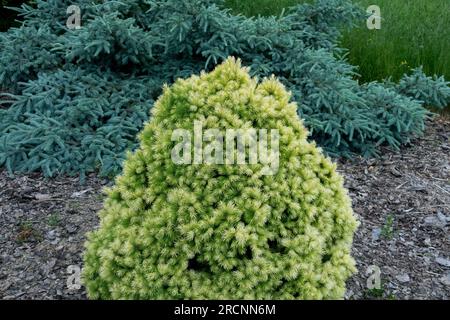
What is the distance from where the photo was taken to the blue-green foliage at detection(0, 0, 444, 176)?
440cm

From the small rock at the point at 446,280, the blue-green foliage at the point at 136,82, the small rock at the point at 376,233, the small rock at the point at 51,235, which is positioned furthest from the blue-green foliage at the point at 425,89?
the small rock at the point at 51,235

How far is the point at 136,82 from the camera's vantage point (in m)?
4.75

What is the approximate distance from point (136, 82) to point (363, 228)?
6.70 ft

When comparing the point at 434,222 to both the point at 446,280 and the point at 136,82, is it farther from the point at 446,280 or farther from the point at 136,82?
the point at 136,82

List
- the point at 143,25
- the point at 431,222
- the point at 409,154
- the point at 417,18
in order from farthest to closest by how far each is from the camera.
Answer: the point at 417,18
the point at 143,25
the point at 409,154
the point at 431,222

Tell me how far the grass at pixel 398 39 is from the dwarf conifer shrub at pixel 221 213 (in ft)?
11.5

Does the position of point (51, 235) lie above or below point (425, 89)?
below

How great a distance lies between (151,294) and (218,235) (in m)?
0.37

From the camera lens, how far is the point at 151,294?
8.14 ft

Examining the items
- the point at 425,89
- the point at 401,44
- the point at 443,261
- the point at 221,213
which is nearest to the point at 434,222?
the point at 443,261

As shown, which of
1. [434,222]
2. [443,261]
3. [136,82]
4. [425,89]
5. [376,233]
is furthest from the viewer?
[425,89]

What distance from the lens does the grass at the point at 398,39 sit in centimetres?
586
